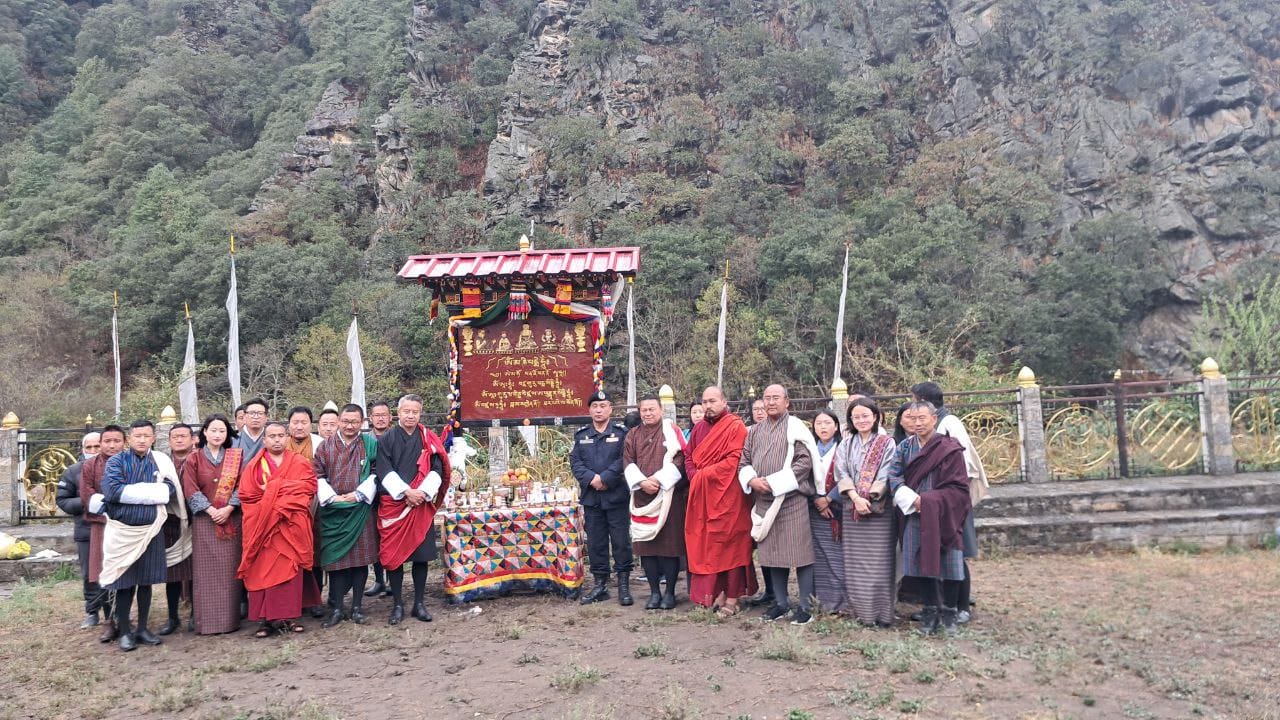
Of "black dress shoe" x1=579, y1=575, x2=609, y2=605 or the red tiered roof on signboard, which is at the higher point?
the red tiered roof on signboard

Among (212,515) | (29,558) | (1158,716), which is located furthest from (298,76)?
(1158,716)

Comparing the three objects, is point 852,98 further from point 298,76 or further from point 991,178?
point 298,76

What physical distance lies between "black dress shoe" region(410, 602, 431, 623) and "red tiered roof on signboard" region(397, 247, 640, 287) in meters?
2.95

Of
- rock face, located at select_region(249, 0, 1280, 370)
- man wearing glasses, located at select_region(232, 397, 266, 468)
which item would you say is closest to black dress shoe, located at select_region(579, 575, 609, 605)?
man wearing glasses, located at select_region(232, 397, 266, 468)

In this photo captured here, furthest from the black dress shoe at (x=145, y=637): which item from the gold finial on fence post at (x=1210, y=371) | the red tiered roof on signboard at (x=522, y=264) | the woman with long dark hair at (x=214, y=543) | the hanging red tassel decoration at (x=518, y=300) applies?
the gold finial on fence post at (x=1210, y=371)

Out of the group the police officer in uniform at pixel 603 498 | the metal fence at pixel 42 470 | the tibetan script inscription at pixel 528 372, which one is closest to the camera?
the police officer in uniform at pixel 603 498

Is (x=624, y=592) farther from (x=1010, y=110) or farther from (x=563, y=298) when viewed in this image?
(x=1010, y=110)

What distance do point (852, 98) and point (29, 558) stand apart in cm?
3298

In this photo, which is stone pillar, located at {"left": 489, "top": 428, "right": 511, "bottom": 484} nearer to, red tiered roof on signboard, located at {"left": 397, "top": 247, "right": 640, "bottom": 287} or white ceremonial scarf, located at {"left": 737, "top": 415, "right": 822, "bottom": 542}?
red tiered roof on signboard, located at {"left": 397, "top": 247, "right": 640, "bottom": 287}

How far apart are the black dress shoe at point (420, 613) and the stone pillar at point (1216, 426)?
26.4 ft

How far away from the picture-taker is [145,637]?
5160 mm

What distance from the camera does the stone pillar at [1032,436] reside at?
8430 millimetres

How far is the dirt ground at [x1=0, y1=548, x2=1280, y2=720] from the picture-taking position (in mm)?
3678

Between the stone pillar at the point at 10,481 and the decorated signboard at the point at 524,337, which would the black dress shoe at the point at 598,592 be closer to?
the decorated signboard at the point at 524,337
